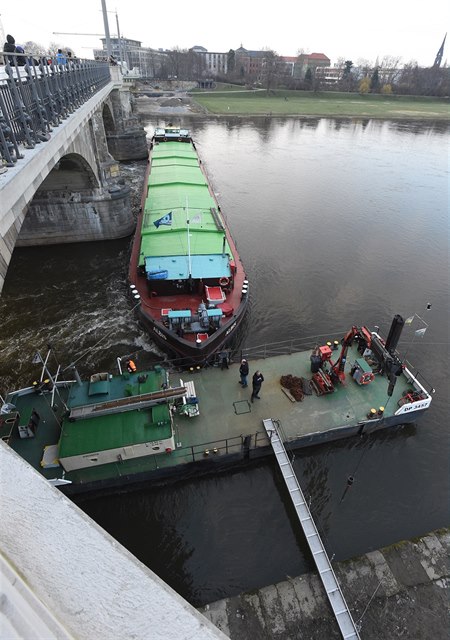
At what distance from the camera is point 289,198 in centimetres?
4409

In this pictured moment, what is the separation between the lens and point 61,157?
64.6ft

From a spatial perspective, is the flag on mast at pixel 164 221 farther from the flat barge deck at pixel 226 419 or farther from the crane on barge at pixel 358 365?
the crane on barge at pixel 358 365

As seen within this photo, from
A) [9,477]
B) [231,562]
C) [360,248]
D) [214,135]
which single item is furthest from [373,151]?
[9,477]

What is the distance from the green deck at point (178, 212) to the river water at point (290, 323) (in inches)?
207

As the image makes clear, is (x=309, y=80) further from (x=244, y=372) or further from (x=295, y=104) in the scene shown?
(x=244, y=372)

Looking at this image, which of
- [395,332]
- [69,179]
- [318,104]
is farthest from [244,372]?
[318,104]

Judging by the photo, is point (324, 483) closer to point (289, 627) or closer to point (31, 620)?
point (289, 627)

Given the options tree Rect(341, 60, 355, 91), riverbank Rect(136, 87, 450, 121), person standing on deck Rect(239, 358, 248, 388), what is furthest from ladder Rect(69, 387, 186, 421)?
tree Rect(341, 60, 355, 91)

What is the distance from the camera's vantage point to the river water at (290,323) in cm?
1356

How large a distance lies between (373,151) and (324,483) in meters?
69.4

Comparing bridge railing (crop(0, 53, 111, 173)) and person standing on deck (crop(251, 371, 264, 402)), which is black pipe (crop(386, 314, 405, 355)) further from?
bridge railing (crop(0, 53, 111, 173))

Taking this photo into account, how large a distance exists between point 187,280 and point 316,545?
46.6ft

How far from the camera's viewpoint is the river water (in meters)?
13.6

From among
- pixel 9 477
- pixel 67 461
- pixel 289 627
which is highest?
pixel 9 477
